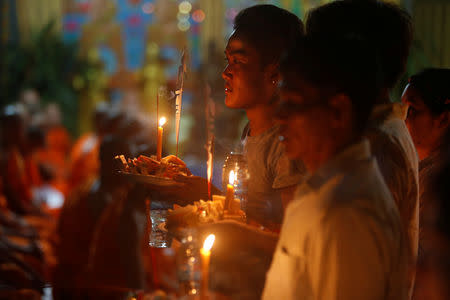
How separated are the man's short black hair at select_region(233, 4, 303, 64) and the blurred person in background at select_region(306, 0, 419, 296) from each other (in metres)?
0.27

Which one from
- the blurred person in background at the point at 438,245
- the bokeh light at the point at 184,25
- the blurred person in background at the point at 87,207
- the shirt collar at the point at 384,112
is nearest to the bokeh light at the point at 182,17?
the bokeh light at the point at 184,25

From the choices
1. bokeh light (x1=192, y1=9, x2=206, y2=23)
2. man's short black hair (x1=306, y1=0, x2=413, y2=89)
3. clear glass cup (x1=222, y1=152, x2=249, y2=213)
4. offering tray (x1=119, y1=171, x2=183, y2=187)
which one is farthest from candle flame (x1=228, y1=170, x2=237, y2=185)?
bokeh light (x1=192, y1=9, x2=206, y2=23)

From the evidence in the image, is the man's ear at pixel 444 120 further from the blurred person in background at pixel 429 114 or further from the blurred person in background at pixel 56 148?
the blurred person in background at pixel 56 148

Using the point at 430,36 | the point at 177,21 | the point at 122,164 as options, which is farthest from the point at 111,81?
the point at 122,164

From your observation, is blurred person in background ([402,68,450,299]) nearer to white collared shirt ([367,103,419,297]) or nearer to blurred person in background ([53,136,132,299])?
white collared shirt ([367,103,419,297])

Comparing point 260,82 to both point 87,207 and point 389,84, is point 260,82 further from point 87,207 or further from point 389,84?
point 87,207

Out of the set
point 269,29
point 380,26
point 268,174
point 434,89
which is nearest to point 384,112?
point 380,26

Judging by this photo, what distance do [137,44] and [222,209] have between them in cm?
822

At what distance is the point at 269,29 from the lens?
196 centimetres

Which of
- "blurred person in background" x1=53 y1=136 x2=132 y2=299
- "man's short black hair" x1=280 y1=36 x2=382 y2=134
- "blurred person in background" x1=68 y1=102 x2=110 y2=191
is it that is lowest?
"blurred person in background" x1=68 y1=102 x2=110 y2=191

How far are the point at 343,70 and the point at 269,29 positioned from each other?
92cm

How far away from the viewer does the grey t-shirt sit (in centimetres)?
175

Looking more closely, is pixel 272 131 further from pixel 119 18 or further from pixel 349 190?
pixel 119 18

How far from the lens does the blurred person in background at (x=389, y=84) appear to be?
1.53 m
